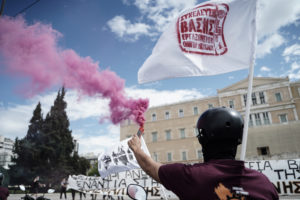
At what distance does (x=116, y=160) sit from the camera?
29.5ft

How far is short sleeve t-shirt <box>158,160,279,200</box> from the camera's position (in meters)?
1.27

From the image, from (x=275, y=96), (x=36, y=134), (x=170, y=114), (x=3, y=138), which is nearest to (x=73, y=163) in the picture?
(x=36, y=134)

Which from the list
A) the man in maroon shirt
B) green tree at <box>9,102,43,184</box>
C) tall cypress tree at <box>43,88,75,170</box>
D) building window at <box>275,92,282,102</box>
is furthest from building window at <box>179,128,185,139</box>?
the man in maroon shirt

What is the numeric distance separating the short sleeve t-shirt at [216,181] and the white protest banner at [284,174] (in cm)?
1239

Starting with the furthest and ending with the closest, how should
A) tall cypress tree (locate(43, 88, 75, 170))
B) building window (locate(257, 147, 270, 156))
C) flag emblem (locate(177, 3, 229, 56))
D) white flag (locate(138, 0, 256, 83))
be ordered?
1. tall cypress tree (locate(43, 88, 75, 170))
2. building window (locate(257, 147, 270, 156))
3. flag emblem (locate(177, 3, 229, 56))
4. white flag (locate(138, 0, 256, 83))

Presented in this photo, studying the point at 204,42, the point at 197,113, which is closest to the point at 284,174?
the point at 204,42

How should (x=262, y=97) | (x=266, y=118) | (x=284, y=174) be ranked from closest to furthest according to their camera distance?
(x=284, y=174) → (x=266, y=118) → (x=262, y=97)

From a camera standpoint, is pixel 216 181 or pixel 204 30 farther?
pixel 204 30

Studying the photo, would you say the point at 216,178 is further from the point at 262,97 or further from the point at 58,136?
the point at 58,136

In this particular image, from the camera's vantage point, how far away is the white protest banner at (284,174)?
1122 centimetres

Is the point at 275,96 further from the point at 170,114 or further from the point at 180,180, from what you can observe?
the point at 180,180

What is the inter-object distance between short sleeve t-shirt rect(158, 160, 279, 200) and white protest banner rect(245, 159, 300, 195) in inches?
488

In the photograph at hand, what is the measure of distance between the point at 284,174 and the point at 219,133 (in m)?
13.1

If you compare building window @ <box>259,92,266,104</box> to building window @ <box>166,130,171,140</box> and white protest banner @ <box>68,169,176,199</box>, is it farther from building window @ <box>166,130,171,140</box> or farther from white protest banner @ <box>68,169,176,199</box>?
white protest banner @ <box>68,169,176,199</box>
